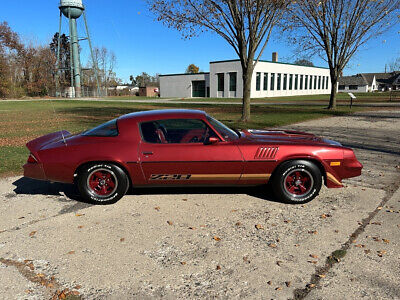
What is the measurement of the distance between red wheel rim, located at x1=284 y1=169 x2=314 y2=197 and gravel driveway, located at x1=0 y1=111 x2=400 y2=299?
0.21 m

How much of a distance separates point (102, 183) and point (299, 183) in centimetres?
284

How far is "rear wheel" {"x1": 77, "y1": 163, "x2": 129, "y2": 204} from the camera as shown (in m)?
4.43

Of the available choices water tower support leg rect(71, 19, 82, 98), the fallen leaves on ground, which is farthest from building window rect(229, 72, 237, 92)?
the fallen leaves on ground

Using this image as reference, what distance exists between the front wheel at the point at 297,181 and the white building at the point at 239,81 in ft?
156

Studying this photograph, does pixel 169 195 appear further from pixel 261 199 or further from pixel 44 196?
pixel 44 196

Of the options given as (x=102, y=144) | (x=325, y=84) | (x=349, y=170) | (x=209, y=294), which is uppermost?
(x=325, y=84)

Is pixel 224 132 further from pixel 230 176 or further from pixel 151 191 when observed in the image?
pixel 151 191

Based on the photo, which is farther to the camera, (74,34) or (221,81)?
(74,34)

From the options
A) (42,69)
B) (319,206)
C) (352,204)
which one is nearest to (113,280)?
(319,206)

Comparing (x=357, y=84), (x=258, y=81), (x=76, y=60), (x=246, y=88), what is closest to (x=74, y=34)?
(x=76, y=60)

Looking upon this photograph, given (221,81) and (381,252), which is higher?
(221,81)

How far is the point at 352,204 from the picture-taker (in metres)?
4.54

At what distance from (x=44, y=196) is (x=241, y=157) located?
3.16 meters

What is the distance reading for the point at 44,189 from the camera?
5.29 metres
